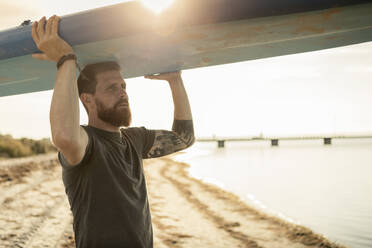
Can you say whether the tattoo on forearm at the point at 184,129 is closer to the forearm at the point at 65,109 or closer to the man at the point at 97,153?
the man at the point at 97,153

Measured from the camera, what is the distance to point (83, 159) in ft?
4.83

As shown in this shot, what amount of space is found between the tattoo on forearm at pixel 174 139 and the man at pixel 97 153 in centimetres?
25

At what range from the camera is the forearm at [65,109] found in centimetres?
128

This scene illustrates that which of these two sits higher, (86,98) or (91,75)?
(91,75)

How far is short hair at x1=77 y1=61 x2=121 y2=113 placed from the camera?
1.77m

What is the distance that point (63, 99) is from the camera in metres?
1.33

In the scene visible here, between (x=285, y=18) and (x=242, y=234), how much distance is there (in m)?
5.95

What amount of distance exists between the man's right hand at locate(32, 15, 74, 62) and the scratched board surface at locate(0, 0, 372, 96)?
45 mm

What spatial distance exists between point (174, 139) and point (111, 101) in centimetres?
68

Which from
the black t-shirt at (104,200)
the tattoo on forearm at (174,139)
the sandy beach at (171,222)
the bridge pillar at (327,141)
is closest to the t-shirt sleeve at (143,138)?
the tattoo on forearm at (174,139)

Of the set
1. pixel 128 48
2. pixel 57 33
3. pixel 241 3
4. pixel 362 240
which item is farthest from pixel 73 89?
pixel 362 240

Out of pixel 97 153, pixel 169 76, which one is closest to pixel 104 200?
pixel 97 153

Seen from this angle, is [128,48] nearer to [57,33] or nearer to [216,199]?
[57,33]

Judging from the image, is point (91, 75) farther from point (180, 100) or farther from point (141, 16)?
point (180, 100)
